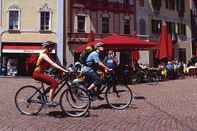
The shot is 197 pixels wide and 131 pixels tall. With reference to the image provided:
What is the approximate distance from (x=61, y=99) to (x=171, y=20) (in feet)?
152

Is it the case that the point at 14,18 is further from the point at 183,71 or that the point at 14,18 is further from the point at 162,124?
the point at 162,124

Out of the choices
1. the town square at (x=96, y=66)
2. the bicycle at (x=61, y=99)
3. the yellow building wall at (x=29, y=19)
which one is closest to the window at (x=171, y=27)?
the town square at (x=96, y=66)

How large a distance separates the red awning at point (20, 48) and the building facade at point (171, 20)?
1126 cm

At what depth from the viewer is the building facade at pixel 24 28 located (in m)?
45.0

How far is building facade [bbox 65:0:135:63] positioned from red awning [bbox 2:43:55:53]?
280 centimetres

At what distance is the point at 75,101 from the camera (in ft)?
41.3

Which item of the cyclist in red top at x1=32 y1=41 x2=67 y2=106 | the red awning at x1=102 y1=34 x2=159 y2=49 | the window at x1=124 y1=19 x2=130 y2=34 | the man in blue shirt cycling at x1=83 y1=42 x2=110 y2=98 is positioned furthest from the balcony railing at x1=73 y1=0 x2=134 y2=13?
the cyclist in red top at x1=32 y1=41 x2=67 y2=106

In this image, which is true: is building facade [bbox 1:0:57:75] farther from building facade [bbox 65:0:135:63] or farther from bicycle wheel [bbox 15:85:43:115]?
bicycle wheel [bbox 15:85:43:115]

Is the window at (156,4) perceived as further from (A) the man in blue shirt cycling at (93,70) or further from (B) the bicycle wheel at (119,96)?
(B) the bicycle wheel at (119,96)

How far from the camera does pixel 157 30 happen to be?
2156 inches

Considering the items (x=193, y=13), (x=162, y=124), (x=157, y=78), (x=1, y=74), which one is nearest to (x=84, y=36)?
(x=1, y=74)

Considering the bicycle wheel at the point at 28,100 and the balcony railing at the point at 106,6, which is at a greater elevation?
the balcony railing at the point at 106,6

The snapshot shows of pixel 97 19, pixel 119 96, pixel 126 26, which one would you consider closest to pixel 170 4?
pixel 126 26

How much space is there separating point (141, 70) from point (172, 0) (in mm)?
28652
